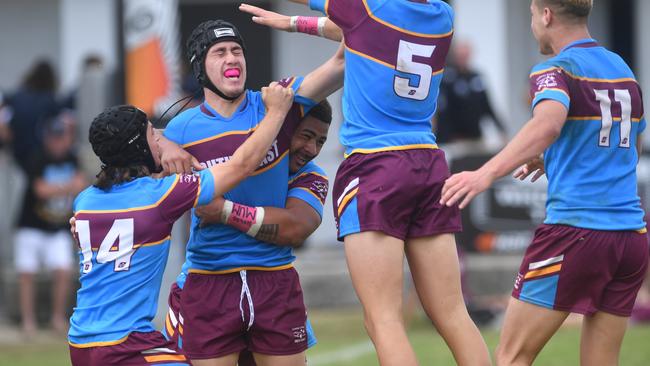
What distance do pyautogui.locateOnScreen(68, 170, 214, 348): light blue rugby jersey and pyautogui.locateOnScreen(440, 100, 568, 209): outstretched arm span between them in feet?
4.06

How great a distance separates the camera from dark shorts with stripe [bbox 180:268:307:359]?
20.8ft

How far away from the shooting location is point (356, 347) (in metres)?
11.4

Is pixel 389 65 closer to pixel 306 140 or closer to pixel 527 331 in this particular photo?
pixel 306 140

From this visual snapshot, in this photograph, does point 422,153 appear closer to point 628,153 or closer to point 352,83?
point 352,83

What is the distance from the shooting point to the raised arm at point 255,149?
6.04 meters

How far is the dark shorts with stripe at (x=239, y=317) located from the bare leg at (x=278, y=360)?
0.07 ft

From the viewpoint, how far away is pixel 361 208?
19.7 feet

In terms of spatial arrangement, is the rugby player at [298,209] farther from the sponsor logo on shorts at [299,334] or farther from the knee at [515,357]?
the knee at [515,357]

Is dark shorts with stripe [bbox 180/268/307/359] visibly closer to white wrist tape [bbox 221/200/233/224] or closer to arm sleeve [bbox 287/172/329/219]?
white wrist tape [bbox 221/200/233/224]

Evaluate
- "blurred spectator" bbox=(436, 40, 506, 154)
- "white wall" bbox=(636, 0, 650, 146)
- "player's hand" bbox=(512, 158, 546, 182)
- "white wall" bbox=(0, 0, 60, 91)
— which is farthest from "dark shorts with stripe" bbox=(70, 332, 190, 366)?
"white wall" bbox=(636, 0, 650, 146)

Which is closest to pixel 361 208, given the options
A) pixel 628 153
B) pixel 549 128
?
pixel 549 128

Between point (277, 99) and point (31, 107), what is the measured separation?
7.35 m

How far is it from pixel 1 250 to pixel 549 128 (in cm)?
905

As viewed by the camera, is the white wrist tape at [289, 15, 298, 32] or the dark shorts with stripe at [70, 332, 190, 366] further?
Answer: the white wrist tape at [289, 15, 298, 32]
